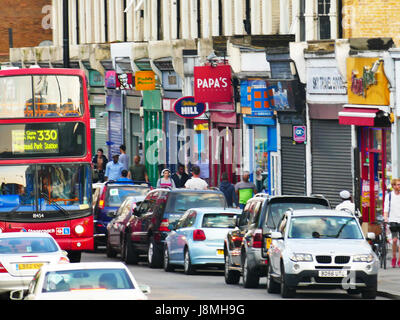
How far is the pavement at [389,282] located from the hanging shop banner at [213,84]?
15115mm

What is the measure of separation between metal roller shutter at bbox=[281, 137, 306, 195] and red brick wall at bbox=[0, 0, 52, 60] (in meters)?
42.8

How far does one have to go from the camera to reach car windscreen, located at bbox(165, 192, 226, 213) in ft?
93.1

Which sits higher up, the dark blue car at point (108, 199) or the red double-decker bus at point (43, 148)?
the red double-decker bus at point (43, 148)

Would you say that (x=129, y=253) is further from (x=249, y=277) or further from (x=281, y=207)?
(x=281, y=207)

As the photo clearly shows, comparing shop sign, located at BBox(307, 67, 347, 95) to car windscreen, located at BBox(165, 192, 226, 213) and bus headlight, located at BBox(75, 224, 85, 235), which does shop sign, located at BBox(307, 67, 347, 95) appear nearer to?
car windscreen, located at BBox(165, 192, 226, 213)

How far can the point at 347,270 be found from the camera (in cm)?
2014

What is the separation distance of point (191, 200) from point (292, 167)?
10.5 metres

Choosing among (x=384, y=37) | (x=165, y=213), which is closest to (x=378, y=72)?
(x=384, y=37)

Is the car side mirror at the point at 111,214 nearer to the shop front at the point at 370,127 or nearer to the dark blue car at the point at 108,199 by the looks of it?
the dark blue car at the point at 108,199

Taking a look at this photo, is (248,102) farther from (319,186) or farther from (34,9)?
(34,9)

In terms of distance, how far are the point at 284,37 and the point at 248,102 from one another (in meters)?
2.64

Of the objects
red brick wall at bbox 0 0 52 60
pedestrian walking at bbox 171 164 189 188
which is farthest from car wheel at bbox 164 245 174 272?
red brick wall at bbox 0 0 52 60

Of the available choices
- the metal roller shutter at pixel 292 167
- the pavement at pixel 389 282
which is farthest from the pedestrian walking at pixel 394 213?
Answer: the metal roller shutter at pixel 292 167

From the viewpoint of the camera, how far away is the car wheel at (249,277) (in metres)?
22.8
